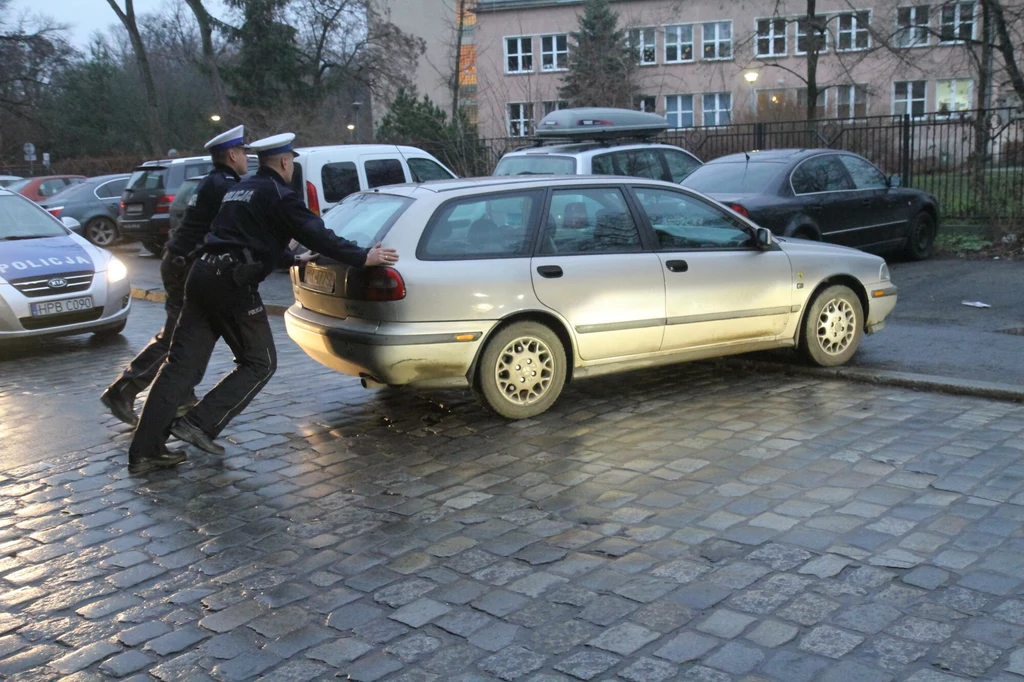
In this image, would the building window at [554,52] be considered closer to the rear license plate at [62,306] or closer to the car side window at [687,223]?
the rear license plate at [62,306]

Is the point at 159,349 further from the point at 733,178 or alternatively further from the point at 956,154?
the point at 956,154

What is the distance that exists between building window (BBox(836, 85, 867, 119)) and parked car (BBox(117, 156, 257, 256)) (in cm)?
3018

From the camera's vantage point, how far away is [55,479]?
6055mm

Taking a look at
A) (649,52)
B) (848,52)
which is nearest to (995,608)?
(848,52)

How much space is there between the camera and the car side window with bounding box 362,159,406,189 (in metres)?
14.6

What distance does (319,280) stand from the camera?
23.0ft

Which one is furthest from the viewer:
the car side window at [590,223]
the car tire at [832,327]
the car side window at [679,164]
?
the car side window at [679,164]

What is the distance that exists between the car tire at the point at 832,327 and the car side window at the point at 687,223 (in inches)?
31.8

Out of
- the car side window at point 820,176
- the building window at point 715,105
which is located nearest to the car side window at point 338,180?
the car side window at point 820,176

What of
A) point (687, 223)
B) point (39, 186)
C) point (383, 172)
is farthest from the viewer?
point (39, 186)

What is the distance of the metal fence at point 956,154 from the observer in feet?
50.5

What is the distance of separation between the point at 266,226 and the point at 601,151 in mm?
6686

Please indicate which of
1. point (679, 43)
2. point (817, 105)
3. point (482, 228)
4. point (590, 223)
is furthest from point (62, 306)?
point (679, 43)

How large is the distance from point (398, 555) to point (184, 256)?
121 inches
